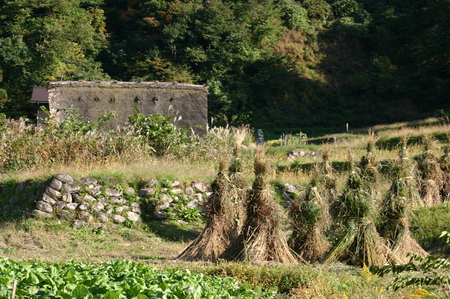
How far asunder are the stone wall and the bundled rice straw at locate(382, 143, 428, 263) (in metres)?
4.98

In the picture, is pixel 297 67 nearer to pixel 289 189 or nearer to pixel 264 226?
pixel 289 189

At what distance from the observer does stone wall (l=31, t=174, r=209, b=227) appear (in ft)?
38.0

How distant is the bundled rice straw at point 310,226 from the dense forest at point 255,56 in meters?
26.3

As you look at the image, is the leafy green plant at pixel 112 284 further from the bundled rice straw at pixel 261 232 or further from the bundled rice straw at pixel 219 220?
the bundled rice straw at pixel 219 220

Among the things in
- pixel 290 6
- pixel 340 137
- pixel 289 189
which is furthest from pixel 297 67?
pixel 289 189

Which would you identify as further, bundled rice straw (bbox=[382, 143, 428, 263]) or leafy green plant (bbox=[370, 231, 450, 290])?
bundled rice straw (bbox=[382, 143, 428, 263])

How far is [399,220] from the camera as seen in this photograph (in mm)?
8742

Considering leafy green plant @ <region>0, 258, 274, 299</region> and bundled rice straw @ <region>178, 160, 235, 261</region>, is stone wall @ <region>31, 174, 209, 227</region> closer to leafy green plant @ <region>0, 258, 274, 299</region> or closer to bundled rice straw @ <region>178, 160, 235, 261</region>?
bundled rice straw @ <region>178, 160, 235, 261</region>

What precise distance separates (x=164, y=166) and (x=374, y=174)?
20.3 feet

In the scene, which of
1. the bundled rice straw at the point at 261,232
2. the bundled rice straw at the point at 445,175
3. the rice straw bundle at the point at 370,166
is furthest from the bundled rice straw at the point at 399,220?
the bundled rice straw at the point at 445,175

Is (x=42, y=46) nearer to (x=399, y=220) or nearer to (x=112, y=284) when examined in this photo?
(x=399, y=220)

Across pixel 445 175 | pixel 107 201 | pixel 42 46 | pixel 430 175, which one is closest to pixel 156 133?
pixel 107 201

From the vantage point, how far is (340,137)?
26906 millimetres

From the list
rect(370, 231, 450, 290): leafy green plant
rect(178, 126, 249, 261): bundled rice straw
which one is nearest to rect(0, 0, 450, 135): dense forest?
rect(178, 126, 249, 261): bundled rice straw
